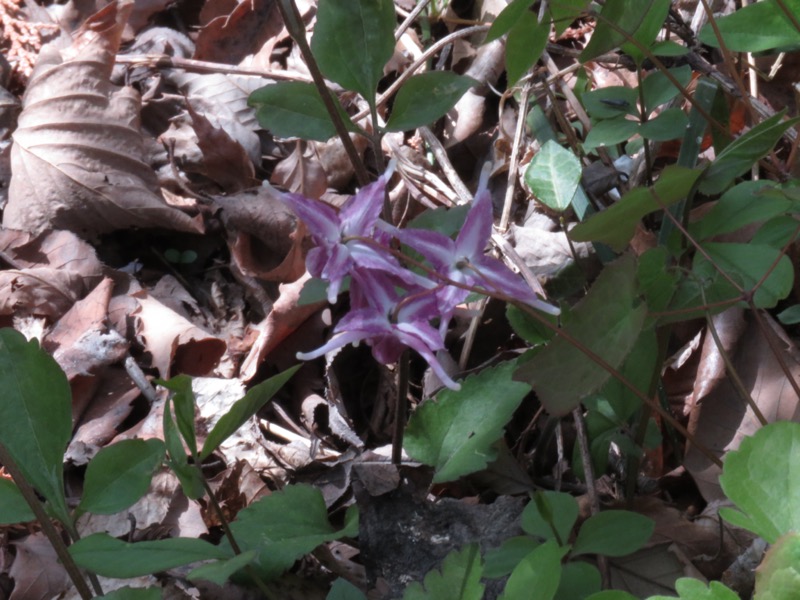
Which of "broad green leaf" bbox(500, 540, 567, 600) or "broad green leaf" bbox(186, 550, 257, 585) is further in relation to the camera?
"broad green leaf" bbox(186, 550, 257, 585)

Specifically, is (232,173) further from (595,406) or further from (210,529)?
(595,406)

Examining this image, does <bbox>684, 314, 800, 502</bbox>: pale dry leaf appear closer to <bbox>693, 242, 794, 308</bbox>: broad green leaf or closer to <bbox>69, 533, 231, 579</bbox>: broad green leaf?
<bbox>693, 242, 794, 308</bbox>: broad green leaf

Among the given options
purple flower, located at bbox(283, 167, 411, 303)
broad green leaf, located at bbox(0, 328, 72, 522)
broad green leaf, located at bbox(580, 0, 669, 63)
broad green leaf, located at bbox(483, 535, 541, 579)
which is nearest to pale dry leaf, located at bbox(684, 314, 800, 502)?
broad green leaf, located at bbox(483, 535, 541, 579)

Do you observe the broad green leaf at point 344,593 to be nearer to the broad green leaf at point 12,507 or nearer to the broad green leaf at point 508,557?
the broad green leaf at point 508,557

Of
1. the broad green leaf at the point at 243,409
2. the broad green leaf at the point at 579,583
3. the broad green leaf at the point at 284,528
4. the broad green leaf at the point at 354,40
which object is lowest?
the broad green leaf at the point at 284,528

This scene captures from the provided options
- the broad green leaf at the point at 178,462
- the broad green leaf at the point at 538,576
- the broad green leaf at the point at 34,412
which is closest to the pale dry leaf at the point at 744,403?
the broad green leaf at the point at 538,576

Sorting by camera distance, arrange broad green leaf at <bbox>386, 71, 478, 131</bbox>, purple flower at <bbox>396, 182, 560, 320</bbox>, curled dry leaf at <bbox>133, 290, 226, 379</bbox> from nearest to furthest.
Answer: purple flower at <bbox>396, 182, 560, 320</bbox> < broad green leaf at <bbox>386, 71, 478, 131</bbox> < curled dry leaf at <bbox>133, 290, 226, 379</bbox>
